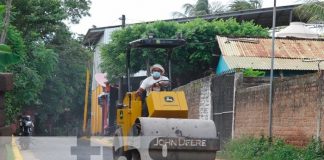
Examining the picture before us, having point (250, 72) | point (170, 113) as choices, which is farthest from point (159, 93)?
point (250, 72)

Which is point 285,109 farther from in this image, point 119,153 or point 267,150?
point 119,153

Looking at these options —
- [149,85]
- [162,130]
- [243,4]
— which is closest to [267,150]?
[149,85]

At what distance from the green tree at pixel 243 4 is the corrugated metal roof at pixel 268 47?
15360 millimetres

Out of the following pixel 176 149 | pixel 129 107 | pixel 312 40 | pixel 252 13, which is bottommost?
pixel 176 149

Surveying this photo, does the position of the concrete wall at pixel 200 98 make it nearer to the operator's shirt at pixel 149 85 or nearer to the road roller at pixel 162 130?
the operator's shirt at pixel 149 85

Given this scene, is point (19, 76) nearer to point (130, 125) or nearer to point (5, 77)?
point (130, 125)

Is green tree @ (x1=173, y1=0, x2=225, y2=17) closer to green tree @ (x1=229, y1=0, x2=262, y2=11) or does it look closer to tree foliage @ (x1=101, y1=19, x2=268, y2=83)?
green tree @ (x1=229, y1=0, x2=262, y2=11)

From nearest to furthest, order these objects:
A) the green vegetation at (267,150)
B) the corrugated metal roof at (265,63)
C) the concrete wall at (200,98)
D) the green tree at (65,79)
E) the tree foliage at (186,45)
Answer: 1. the green vegetation at (267,150)
2. the concrete wall at (200,98)
3. the corrugated metal roof at (265,63)
4. the tree foliage at (186,45)
5. the green tree at (65,79)

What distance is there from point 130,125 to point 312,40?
55.3 ft

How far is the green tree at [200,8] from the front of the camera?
4369 centimetres

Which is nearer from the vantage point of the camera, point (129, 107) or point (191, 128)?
point (191, 128)

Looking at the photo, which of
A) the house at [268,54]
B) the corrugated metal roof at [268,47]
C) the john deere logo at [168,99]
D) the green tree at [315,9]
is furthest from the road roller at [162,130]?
the corrugated metal roof at [268,47]

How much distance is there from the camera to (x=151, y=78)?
32.7ft

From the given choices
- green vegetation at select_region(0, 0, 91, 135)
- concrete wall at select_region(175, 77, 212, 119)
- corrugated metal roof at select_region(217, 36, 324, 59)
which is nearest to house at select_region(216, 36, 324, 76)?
corrugated metal roof at select_region(217, 36, 324, 59)
